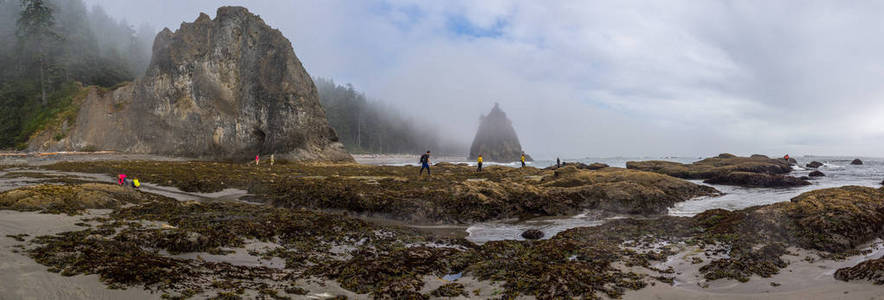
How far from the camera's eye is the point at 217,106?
4216 centimetres

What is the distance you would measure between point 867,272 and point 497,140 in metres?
89.0

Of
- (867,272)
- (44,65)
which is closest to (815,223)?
(867,272)

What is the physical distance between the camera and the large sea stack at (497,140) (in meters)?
92.8

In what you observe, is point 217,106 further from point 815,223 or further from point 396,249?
point 815,223

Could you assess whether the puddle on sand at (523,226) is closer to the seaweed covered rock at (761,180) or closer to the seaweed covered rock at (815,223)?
the seaweed covered rock at (815,223)

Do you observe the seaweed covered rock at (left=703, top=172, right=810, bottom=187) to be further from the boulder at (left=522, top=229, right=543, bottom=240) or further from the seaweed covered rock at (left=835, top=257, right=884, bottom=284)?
the seaweed covered rock at (left=835, top=257, right=884, bottom=284)

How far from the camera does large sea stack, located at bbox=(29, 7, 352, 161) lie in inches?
1625

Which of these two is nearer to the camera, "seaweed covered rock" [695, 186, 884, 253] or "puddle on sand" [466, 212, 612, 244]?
"seaweed covered rock" [695, 186, 884, 253]

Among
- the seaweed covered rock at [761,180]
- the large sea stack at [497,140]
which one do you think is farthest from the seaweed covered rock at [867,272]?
the large sea stack at [497,140]

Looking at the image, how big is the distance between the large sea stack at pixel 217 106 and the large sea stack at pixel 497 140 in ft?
179

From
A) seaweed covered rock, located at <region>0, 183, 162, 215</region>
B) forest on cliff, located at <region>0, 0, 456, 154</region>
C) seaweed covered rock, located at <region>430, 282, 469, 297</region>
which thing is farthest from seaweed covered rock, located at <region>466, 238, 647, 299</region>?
forest on cliff, located at <region>0, 0, 456, 154</region>

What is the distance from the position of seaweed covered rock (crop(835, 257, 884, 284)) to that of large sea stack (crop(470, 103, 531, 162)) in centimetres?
8611

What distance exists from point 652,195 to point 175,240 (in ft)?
53.7

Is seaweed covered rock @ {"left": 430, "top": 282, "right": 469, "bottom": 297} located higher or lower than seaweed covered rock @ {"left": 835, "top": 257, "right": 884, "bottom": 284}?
lower
